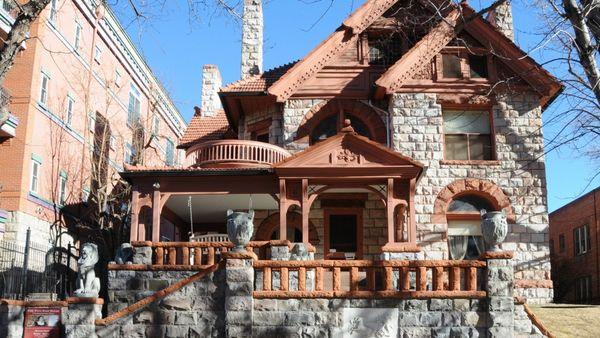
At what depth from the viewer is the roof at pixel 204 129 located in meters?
26.5

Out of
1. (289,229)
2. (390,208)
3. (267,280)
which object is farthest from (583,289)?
(267,280)

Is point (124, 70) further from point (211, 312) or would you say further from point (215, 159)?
point (211, 312)

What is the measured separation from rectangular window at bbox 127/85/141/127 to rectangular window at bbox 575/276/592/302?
21.7 m

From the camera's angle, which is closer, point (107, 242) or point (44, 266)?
point (44, 266)

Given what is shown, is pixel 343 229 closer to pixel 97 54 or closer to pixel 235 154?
pixel 235 154

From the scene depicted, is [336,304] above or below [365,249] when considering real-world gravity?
below

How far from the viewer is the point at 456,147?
21.9m

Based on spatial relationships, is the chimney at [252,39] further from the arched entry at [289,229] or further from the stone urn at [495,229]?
the stone urn at [495,229]

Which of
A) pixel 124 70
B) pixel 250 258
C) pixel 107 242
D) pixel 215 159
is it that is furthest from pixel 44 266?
pixel 124 70

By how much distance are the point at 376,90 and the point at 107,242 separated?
1189cm

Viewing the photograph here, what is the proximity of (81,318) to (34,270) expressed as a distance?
8888mm

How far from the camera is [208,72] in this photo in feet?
97.5

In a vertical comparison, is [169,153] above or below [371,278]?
above

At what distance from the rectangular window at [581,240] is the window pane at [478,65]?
13.4m
